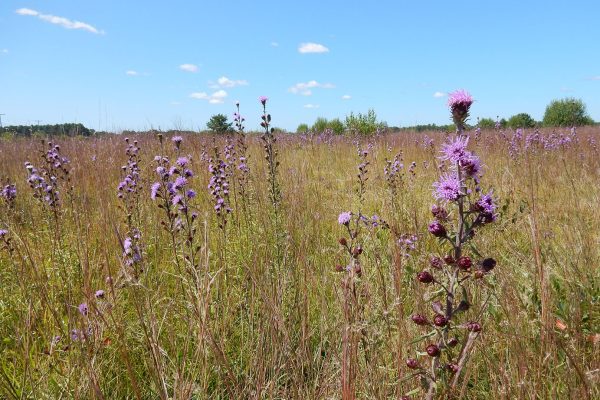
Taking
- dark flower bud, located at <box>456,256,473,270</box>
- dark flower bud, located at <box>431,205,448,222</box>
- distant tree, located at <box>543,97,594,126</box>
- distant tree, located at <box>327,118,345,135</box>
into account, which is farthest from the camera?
distant tree, located at <box>543,97,594,126</box>

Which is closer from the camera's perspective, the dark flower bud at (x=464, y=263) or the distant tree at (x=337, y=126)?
the dark flower bud at (x=464, y=263)

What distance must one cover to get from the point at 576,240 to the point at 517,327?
1712 millimetres

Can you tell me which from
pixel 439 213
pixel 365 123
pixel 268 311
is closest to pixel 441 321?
pixel 439 213

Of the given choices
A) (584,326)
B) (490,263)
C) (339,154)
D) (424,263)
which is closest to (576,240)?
Result: (584,326)

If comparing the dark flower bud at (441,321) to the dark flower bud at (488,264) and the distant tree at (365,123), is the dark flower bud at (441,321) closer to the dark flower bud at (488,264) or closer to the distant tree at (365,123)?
the dark flower bud at (488,264)

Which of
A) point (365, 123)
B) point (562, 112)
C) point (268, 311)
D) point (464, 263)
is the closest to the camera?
point (464, 263)

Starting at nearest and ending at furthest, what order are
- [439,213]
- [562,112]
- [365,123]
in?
[439,213]
[365,123]
[562,112]

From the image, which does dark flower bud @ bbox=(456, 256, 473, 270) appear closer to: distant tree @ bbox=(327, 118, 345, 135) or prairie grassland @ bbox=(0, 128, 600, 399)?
prairie grassland @ bbox=(0, 128, 600, 399)

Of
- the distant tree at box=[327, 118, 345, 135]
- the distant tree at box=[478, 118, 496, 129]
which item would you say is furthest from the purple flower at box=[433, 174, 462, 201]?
the distant tree at box=[327, 118, 345, 135]

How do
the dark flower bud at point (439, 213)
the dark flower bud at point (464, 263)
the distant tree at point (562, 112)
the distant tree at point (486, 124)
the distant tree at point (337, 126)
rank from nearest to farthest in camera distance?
the dark flower bud at point (464, 263) < the dark flower bud at point (439, 213) < the distant tree at point (486, 124) < the distant tree at point (337, 126) < the distant tree at point (562, 112)

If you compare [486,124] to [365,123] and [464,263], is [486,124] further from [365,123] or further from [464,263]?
[464,263]

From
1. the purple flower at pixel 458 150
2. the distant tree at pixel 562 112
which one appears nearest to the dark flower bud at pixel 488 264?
the purple flower at pixel 458 150

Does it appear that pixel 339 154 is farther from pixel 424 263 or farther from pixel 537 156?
pixel 424 263

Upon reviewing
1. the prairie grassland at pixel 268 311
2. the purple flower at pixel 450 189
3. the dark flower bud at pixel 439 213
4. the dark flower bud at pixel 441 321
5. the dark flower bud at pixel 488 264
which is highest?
the purple flower at pixel 450 189
